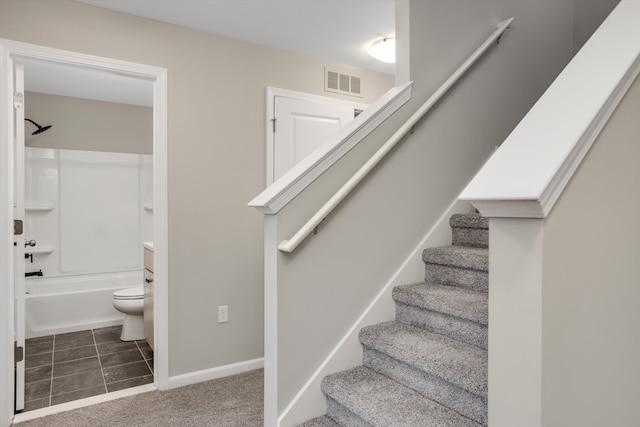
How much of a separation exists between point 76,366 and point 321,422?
7.18 ft

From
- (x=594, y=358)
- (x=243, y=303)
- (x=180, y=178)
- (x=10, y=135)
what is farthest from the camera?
(x=243, y=303)

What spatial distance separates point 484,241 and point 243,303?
166 cm

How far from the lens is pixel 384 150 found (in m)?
1.92

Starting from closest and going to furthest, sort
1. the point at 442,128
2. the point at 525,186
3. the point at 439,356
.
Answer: the point at 525,186
the point at 439,356
the point at 442,128

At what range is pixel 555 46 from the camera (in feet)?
9.42

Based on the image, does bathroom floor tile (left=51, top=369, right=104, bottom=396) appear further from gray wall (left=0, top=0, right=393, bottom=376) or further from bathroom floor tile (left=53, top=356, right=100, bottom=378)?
gray wall (left=0, top=0, right=393, bottom=376)

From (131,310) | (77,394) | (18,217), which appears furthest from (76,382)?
(18,217)

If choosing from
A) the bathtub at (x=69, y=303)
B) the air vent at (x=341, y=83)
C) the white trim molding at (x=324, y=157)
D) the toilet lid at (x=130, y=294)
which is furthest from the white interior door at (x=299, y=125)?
the bathtub at (x=69, y=303)

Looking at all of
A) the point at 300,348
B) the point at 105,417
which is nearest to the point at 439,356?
the point at 300,348

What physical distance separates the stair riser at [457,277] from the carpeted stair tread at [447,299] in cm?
3

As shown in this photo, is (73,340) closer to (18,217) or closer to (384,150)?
(18,217)

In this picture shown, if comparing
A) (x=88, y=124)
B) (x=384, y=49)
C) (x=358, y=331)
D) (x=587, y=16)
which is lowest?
(x=358, y=331)

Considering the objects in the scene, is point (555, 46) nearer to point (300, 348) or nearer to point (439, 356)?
point (439, 356)

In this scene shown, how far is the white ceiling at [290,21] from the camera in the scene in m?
2.30
